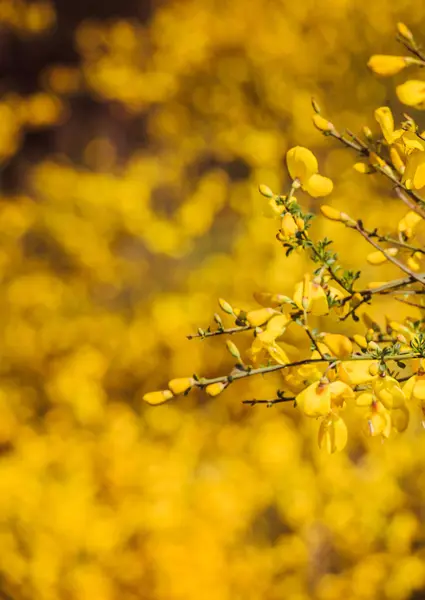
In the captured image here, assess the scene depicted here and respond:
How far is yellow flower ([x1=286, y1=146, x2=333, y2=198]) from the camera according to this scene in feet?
2.58

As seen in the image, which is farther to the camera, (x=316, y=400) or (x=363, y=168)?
(x=363, y=168)

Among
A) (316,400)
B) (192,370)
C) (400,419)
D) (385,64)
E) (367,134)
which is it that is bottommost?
(192,370)

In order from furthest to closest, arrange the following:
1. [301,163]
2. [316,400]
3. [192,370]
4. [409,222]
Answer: [192,370] < [409,222] < [301,163] < [316,400]

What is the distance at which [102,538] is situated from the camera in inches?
77.0

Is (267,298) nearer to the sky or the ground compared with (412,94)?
nearer to the ground

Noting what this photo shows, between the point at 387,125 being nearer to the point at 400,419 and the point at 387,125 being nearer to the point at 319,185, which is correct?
the point at 319,185

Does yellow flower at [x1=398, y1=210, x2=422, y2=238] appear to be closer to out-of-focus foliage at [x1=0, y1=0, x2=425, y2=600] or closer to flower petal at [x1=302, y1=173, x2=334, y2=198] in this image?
flower petal at [x1=302, y1=173, x2=334, y2=198]

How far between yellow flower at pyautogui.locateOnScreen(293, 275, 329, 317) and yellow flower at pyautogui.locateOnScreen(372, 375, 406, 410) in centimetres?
10

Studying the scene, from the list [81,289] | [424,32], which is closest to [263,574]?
[81,289]

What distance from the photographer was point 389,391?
71 centimetres

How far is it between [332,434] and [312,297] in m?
0.15

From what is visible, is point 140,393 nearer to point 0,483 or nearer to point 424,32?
point 0,483

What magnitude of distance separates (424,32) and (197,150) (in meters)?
0.89

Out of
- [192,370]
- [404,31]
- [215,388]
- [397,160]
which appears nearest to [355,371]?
[215,388]
